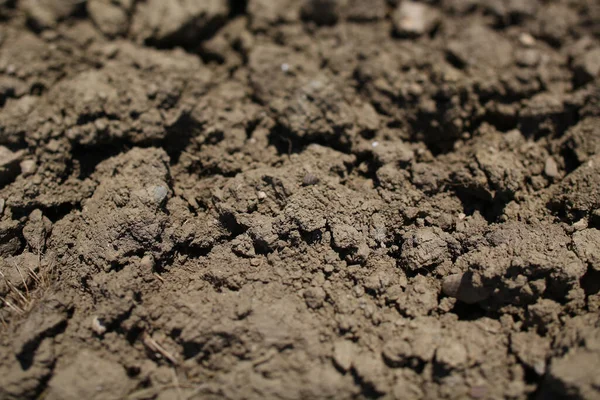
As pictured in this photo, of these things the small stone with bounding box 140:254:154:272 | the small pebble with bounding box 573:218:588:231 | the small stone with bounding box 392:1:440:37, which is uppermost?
the small stone with bounding box 392:1:440:37

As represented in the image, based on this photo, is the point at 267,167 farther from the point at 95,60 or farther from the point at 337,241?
the point at 95,60

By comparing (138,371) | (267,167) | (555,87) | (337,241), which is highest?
(555,87)

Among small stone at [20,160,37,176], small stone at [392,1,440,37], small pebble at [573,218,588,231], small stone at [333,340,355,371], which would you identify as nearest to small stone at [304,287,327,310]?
small stone at [333,340,355,371]

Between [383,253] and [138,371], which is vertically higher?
[383,253]

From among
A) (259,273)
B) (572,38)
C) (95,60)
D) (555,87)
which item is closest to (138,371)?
(259,273)

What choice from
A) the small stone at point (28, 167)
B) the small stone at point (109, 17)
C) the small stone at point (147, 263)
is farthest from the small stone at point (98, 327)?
the small stone at point (109, 17)

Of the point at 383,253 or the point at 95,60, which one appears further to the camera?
the point at 95,60

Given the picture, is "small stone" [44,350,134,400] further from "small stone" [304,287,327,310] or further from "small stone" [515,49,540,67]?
"small stone" [515,49,540,67]
